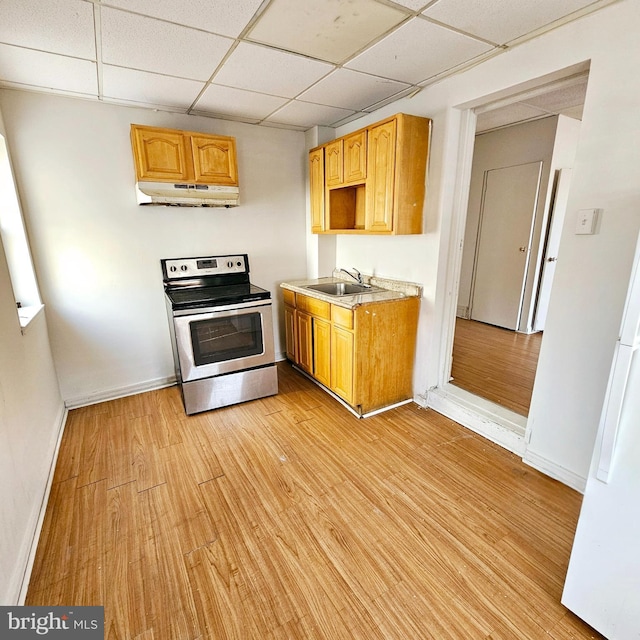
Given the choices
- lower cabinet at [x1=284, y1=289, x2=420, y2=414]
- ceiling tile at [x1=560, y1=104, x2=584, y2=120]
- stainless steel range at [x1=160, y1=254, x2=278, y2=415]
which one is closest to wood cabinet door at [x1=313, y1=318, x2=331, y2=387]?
lower cabinet at [x1=284, y1=289, x2=420, y2=414]

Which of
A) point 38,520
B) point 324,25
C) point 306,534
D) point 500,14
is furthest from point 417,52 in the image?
point 38,520

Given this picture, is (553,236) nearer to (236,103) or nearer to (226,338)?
(236,103)

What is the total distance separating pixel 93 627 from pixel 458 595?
4.54ft

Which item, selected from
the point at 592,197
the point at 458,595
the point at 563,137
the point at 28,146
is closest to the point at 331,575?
the point at 458,595

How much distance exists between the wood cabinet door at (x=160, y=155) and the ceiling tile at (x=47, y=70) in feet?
1.24

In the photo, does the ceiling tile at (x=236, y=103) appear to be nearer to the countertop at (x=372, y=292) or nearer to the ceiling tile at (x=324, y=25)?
the ceiling tile at (x=324, y=25)

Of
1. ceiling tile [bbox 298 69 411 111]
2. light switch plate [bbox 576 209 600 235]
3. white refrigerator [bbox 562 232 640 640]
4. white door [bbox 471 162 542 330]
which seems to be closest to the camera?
white refrigerator [bbox 562 232 640 640]

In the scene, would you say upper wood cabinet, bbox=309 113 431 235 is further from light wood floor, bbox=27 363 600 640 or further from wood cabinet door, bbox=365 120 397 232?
light wood floor, bbox=27 363 600 640

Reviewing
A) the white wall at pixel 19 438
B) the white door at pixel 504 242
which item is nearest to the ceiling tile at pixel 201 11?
the white wall at pixel 19 438

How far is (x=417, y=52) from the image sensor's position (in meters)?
1.92

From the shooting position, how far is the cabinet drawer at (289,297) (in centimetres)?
328

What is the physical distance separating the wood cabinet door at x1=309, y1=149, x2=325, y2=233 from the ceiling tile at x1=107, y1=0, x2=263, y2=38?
1527mm

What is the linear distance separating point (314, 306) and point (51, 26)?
219cm

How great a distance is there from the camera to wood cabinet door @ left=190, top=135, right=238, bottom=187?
8.92 ft
